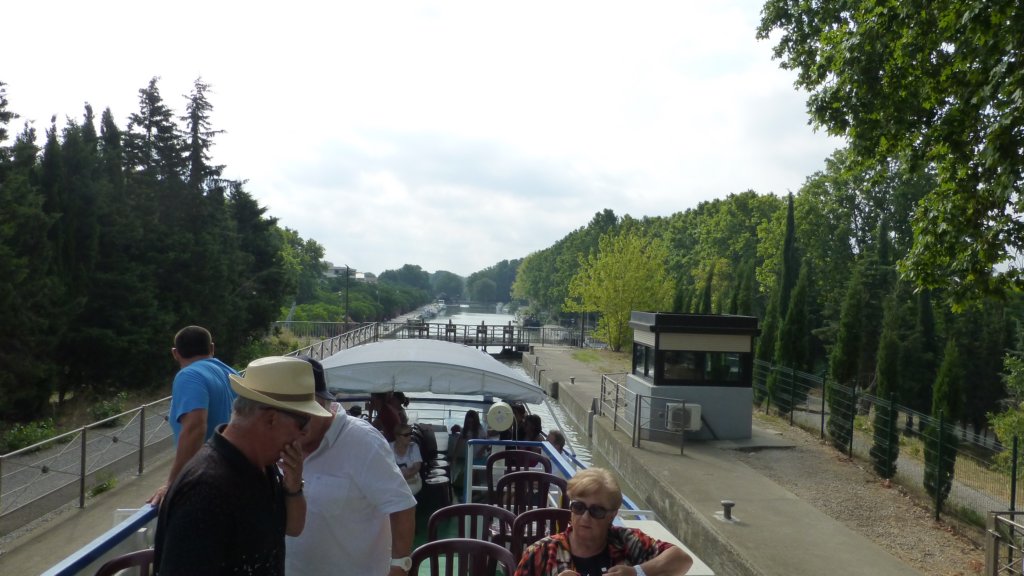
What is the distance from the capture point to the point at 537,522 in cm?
408

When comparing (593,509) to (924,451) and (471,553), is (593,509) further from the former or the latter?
(924,451)

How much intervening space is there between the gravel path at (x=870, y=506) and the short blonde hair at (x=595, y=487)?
20.7 feet

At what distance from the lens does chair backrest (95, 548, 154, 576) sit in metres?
2.86

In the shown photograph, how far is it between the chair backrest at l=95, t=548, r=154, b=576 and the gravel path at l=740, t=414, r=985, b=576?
299 inches

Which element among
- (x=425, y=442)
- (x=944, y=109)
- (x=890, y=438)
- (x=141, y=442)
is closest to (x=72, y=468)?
(x=141, y=442)

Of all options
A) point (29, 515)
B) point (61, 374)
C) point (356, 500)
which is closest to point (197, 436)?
point (356, 500)

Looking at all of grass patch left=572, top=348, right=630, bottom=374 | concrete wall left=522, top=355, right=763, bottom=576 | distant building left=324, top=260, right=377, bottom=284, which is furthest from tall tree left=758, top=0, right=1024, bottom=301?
distant building left=324, top=260, right=377, bottom=284

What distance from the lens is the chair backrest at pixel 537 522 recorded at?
387 centimetres

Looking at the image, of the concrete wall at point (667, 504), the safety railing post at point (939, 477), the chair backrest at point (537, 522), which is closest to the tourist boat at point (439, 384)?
the chair backrest at point (537, 522)

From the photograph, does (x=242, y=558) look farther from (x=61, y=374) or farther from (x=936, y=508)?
(x=61, y=374)

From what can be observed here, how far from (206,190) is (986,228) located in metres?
27.3

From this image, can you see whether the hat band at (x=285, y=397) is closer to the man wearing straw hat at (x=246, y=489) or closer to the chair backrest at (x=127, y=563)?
the man wearing straw hat at (x=246, y=489)

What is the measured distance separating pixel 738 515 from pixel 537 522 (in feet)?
19.2

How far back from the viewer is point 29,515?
848 cm
